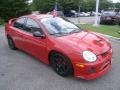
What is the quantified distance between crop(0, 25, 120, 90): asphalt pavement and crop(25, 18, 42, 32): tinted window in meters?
1.00

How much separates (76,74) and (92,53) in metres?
0.60

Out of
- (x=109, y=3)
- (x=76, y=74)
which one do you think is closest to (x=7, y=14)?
(x=76, y=74)

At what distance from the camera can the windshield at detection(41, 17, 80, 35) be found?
16.1 ft

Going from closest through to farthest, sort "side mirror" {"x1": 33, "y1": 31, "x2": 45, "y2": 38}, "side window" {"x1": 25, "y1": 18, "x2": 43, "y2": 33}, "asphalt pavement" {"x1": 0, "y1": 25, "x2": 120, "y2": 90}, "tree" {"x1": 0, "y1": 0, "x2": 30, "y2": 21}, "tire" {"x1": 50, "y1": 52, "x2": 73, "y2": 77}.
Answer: "asphalt pavement" {"x1": 0, "y1": 25, "x2": 120, "y2": 90} < "tire" {"x1": 50, "y1": 52, "x2": 73, "y2": 77} < "side mirror" {"x1": 33, "y1": 31, "x2": 45, "y2": 38} < "side window" {"x1": 25, "y1": 18, "x2": 43, "y2": 33} < "tree" {"x1": 0, "y1": 0, "x2": 30, "y2": 21}

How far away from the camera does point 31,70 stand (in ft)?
16.5

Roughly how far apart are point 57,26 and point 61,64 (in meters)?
1.17

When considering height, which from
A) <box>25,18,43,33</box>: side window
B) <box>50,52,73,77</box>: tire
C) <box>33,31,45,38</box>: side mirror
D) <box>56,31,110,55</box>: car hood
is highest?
<box>25,18,43,33</box>: side window

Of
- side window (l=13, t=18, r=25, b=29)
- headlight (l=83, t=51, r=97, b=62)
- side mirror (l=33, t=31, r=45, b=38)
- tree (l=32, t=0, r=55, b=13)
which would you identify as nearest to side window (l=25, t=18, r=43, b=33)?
side mirror (l=33, t=31, r=45, b=38)

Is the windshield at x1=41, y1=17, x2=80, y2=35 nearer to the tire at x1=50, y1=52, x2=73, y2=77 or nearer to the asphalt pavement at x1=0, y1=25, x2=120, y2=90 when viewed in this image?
the tire at x1=50, y1=52, x2=73, y2=77

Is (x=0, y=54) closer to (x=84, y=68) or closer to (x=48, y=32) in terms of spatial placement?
(x=48, y=32)

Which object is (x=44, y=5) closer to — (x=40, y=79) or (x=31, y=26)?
(x=31, y=26)

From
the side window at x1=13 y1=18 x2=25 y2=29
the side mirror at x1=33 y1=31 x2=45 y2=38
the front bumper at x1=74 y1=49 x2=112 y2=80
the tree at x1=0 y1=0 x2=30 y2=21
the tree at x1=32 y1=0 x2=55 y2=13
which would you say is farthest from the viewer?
Answer: the tree at x1=32 y1=0 x2=55 y2=13

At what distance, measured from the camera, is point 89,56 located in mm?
3992

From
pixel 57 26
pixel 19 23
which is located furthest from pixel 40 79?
pixel 19 23
